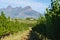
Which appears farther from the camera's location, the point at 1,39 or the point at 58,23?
the point at 1,39

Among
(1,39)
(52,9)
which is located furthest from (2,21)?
(52,9)

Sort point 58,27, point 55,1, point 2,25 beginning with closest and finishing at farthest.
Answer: point 58,27
point 55,1
point 2,25

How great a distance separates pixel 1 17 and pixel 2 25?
2549 mm

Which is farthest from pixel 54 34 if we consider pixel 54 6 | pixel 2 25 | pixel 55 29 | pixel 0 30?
pixel 2 25

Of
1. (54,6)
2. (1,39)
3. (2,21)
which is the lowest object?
(1,39)

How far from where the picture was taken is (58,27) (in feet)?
68.6

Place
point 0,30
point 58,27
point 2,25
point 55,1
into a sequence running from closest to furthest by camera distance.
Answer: point 58,27, point 55,1, point 0,30, point 2,25

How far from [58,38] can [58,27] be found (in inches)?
44.0

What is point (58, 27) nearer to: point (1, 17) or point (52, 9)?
point (52, 9)

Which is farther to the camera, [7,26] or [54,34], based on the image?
[7,26]

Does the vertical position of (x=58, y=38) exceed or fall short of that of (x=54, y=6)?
it falls short

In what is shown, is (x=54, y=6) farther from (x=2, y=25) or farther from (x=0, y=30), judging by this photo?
(x=2, y=25)

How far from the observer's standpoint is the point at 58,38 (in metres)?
21.4

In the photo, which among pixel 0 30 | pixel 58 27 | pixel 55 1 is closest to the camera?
pixel 58 27
